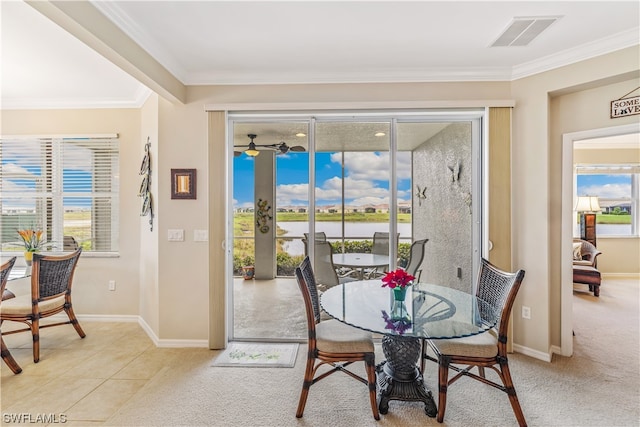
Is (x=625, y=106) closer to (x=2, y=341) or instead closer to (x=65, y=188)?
(x=2, y=341)

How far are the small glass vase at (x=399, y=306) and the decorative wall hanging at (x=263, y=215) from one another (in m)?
1.67

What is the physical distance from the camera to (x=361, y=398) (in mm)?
2270

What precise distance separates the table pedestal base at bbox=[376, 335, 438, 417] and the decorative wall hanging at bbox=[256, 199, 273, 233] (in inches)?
69.9

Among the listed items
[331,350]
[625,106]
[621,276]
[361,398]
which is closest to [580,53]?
[625,106]

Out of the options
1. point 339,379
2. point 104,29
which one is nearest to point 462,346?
point 339,379

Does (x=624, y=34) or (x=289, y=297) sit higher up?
(x=624, y=34)

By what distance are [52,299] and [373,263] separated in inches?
130

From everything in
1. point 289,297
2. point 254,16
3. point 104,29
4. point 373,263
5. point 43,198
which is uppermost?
point 254,16

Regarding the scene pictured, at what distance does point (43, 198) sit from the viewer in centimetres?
386

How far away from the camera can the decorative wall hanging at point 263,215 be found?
3359 mm

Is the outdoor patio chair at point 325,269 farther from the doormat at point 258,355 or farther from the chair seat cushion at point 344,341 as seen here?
the chair seat cushion at point 344,341

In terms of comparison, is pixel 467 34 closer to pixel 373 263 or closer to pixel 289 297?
pixel 373 263

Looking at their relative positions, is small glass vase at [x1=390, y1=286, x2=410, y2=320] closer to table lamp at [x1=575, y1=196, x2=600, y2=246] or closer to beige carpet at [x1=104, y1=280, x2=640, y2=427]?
beige carpet at [x1=104, y1=280, x2=640, y2=427]

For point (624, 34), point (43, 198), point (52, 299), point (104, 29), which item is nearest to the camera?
point (104, 29)
